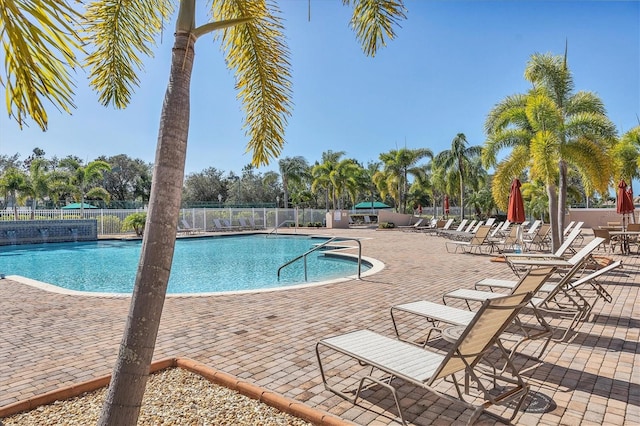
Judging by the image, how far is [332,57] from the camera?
8.88 metres

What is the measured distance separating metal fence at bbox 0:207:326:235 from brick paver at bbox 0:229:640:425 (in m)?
18.7

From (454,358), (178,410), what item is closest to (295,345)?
(178,410)

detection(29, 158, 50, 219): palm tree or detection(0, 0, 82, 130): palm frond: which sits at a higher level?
detection(29, 158, 50, 219): palm tree

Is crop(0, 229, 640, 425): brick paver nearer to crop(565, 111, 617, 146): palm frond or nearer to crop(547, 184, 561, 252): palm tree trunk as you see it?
crop(547, 184, 561, 252): palm tree trunk

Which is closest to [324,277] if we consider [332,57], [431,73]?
[332,57]

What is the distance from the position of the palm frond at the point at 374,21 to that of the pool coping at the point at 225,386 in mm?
3231

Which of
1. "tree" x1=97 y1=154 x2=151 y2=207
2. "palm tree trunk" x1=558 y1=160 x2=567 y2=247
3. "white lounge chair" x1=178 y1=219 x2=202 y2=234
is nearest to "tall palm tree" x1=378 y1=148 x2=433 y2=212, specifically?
"white lounge chair" x1=178 y1=219 x2=202 y2=234

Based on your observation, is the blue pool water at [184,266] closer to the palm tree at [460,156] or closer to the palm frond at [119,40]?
the palm frond at [119,40]

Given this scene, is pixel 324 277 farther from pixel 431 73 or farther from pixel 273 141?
pixel 431 73

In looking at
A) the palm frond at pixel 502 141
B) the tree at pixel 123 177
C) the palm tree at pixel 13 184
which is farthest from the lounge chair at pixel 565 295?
the tree at pixel 123 177

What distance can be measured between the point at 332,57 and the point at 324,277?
547 cm

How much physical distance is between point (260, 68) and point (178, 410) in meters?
3.39

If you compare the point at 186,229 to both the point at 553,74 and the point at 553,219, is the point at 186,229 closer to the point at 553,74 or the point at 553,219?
the point at 553,219

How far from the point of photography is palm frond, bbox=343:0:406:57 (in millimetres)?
3490
